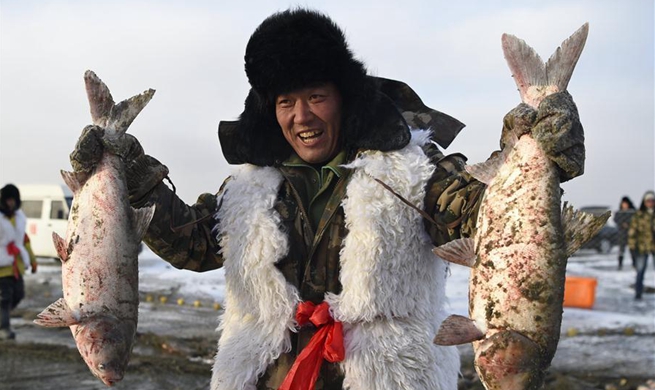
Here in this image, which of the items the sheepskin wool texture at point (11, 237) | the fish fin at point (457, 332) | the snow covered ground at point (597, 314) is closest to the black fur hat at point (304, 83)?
the fish fin at point (457, 332)

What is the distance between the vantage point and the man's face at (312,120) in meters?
3.32

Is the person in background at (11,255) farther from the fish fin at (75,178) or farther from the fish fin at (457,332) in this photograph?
the fish fin at (457,332)

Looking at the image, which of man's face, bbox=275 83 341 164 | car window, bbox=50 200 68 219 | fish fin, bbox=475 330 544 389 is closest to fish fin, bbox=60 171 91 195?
man's face, bbox=275 83 341 164

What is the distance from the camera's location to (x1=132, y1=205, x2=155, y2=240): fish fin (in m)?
3.11

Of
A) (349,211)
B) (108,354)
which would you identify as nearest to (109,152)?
(108,354)

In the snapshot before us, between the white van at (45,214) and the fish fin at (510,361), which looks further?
the white van at (45,214)

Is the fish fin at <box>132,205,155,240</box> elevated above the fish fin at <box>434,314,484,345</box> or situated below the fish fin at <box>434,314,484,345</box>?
above

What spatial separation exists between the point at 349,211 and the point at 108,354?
1.11m

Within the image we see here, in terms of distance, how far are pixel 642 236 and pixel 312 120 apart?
35.9 ft

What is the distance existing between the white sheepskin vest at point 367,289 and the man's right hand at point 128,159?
0.40 meters

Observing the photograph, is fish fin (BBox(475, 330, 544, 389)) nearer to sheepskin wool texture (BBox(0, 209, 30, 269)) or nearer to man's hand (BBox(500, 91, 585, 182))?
man's hand (BBox(500, 91, 585, 182))

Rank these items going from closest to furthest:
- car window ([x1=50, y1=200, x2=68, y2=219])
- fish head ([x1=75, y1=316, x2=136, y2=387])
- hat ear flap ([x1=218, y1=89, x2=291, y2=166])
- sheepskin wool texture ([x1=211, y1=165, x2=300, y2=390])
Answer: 1. fish head ([x1=75, y1=316, x2=136, y2=387])
2. sheepskin wool texture ([x1=211, y1=165, x2=300, y2=390])
3. hat ear flap ([x1=218, y1=89, x2=291, y2=166])
4. car window ([x1=50, y1=200, x2=68, y2=219])

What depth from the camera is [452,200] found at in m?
3.11

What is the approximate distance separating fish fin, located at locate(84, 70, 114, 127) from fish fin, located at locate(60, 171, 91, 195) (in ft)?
0.76
